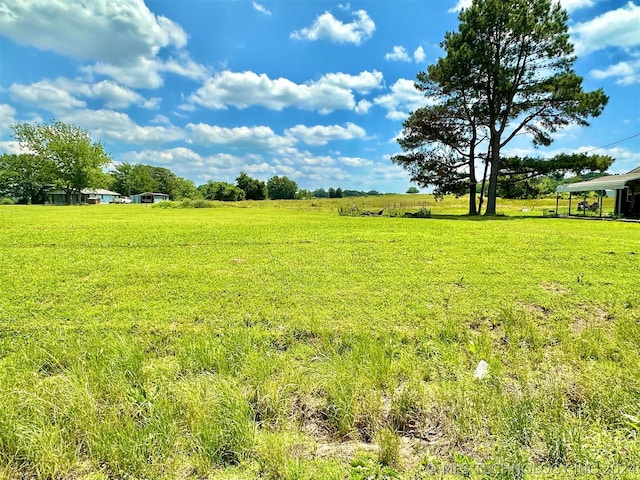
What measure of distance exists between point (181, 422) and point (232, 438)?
0.48 meters

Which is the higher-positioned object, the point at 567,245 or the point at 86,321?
the point at 567,245

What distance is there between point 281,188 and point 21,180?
55.9 metres

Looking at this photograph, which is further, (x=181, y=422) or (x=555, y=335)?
(x=555, y=335)

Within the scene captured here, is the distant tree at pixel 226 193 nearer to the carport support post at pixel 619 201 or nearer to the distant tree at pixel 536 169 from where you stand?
the distant tree at pixel 536 169

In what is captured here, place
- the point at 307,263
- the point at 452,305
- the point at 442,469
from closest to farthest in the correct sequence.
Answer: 1. the point at 442,469
2. the point at 452,305
3. the point at 307,263

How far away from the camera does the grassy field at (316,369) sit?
2.51m

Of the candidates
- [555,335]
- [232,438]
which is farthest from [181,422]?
[555,335]

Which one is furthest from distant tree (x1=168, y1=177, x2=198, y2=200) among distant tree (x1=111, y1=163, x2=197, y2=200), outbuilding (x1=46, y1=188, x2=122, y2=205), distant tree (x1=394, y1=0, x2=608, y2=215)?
distant tree (x1=394, y1=0, x2=608, y2=215)

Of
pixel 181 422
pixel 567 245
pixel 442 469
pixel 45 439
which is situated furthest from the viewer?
pixel 567 245

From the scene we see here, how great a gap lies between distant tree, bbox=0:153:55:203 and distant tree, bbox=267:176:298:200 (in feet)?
166

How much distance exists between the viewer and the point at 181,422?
111 inches

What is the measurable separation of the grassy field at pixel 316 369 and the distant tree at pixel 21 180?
6564 centimetres

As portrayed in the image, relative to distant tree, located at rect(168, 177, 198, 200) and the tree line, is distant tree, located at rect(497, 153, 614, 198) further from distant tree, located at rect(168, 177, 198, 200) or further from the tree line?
Result: distant tree, located at rect(168, 177, 198, 200)

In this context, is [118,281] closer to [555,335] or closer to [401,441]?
[401,441]
